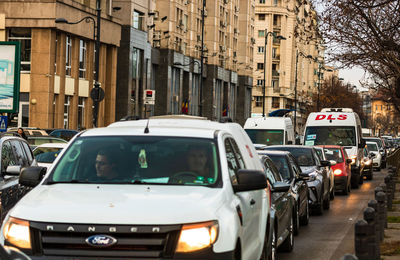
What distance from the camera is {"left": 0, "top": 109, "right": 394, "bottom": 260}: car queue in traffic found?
6504 mm

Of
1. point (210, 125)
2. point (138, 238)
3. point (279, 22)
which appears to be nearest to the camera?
point (138, 238)

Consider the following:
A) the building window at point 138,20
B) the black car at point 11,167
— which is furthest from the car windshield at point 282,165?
the building window at point 138,20

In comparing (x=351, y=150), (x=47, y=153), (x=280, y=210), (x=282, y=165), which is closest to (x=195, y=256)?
(x=280, y=210)

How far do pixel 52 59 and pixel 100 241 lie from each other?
47865mm

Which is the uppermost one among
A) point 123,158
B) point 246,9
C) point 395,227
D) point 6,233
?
point 246,9

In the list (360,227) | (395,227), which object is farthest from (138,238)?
(395,227)

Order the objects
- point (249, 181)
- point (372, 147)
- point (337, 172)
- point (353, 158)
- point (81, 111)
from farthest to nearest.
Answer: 1. point (81, 111)
2. point (372, 147)
3. point (353, 158)
4. point (337, 172)
5. point (249, 181)

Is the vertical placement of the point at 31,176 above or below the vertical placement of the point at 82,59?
below

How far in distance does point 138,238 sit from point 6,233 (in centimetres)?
104

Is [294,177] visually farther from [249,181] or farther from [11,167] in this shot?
[249,181]

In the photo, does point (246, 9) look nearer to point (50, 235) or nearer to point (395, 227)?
point (395, 227)

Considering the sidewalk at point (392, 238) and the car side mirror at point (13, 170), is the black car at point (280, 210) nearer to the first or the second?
the sidewalk at point (392, 238)

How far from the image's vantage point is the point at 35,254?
656cm

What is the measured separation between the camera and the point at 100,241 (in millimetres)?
6465
